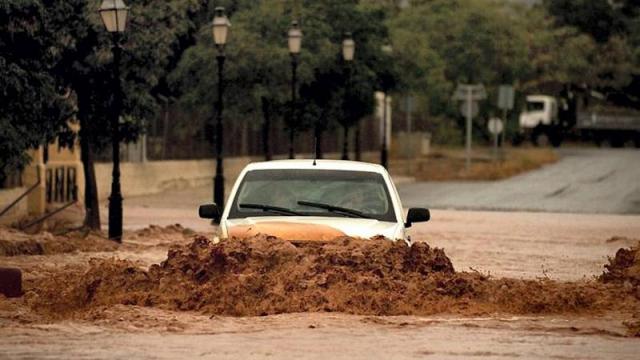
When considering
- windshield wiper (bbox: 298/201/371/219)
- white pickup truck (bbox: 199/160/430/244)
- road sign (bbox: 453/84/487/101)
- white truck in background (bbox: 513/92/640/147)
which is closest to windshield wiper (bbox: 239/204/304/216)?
white pickup truck (bbox: 199/160/430/244)

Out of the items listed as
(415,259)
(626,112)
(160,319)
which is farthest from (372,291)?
(626,112)

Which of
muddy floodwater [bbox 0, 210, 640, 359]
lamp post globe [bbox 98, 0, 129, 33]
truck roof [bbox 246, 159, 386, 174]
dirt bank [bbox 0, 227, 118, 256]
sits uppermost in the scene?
lamp post globe [bbox 98, 0, 129, 33]

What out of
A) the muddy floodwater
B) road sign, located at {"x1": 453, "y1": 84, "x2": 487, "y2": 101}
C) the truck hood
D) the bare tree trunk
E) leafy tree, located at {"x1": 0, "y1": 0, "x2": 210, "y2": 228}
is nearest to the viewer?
the muddy floodwater

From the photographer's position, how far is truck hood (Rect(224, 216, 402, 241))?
53.2 feet

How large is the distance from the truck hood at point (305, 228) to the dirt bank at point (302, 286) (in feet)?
0.29

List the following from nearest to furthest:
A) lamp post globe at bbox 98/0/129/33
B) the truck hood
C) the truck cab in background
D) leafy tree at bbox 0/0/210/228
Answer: the truck hood
lamp post globe at bbox 98/0/129/33
leafy tree at bbox 0/0/210/228
the truck cab in background

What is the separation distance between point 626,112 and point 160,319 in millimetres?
78660

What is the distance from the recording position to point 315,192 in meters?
17.0

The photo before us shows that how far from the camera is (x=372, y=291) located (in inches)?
653

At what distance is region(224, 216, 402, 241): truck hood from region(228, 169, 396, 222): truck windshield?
0.18 meters

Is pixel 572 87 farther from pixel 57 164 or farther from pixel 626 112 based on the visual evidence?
pixel 57 164

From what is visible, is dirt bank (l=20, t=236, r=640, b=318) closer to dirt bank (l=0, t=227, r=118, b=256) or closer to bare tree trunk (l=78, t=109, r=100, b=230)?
dirt bank (l=0, t=227, r=118, b=256)

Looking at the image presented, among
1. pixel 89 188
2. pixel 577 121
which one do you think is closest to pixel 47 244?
pixel 89 188

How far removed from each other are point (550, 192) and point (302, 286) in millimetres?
33255
